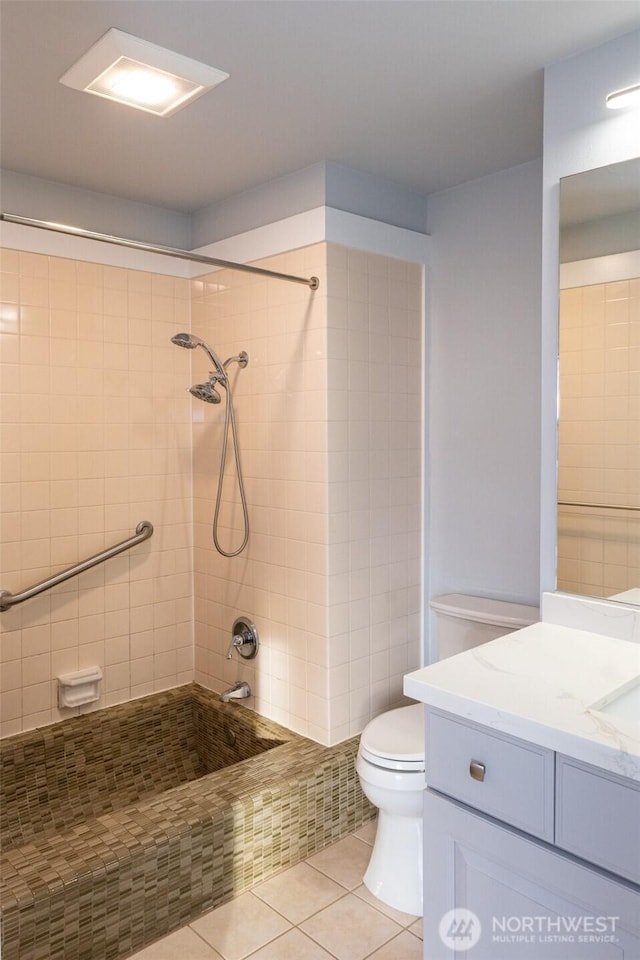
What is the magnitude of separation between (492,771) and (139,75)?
6.32ft

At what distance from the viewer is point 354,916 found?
2117 millimetres

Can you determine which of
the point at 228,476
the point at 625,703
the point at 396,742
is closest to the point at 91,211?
the point at 228,476

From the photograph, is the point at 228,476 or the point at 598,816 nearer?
the point at 598,816

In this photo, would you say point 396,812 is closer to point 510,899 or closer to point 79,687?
point 510,899

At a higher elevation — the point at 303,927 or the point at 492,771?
the point at 492,771

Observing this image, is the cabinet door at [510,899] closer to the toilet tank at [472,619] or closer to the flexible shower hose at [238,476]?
the toilet tank at [472,619]

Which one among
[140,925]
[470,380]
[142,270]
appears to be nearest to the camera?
[140,925]

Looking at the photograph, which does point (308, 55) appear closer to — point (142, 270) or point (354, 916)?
point (142, 270)

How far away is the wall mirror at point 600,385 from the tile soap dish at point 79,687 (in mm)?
1949

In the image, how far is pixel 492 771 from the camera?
1.43 meters

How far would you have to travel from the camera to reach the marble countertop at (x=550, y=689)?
1.27 metres

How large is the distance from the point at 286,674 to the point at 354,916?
0.89m

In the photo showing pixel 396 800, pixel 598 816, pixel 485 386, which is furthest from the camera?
pixel 485 386

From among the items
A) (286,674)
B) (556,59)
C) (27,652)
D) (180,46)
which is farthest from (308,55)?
(27,652)
